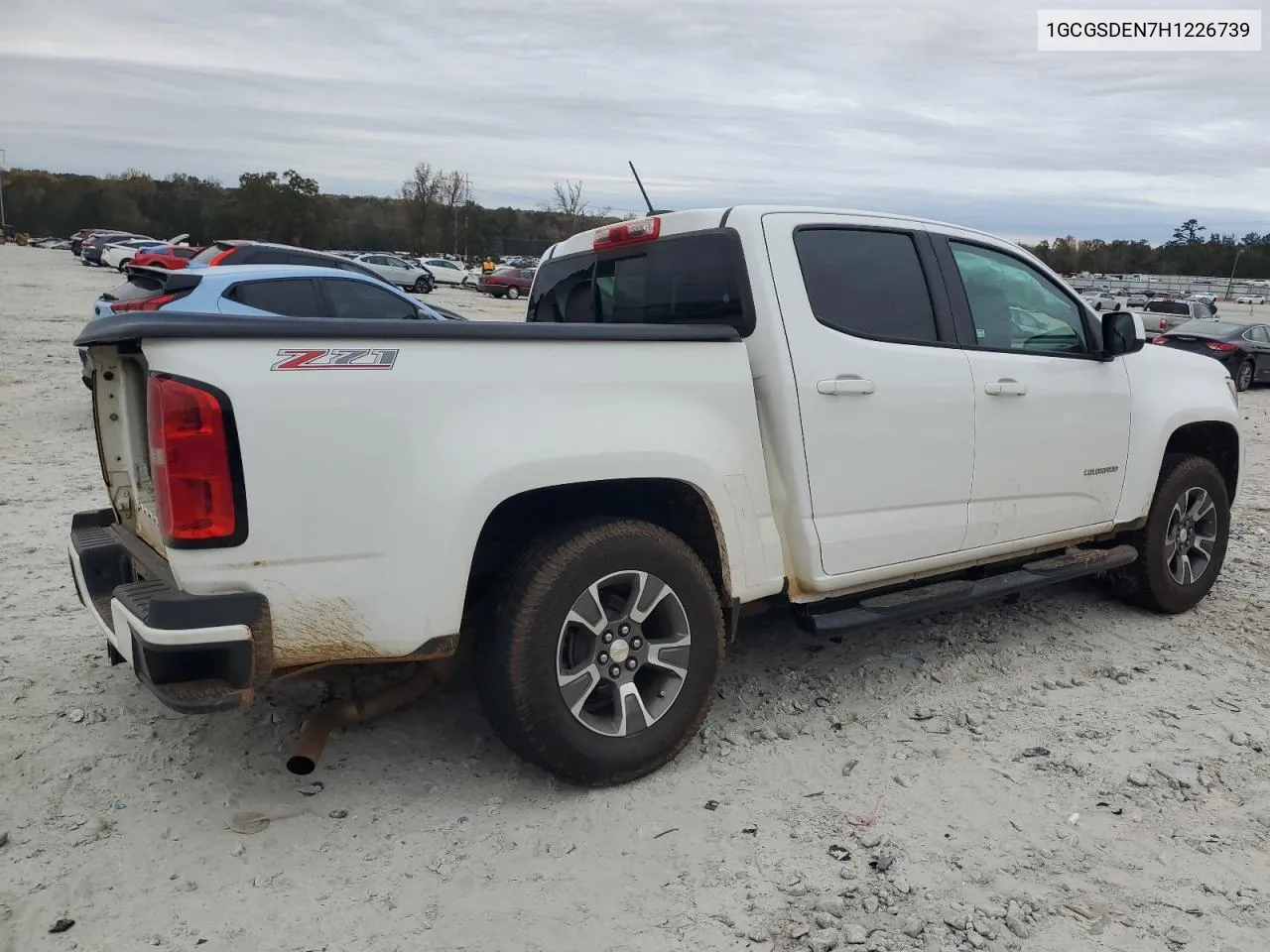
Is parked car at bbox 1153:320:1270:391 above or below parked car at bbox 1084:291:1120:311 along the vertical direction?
below

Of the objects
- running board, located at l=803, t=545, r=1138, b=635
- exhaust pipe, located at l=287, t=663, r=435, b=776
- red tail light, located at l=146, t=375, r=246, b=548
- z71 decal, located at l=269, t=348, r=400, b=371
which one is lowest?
exhaust pipe, located at l=287, t=663, r=435, b=776

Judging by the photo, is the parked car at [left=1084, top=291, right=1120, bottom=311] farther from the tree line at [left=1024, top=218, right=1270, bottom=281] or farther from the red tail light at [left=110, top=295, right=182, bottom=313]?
the tree line at [left=1024, top=218, right=1270, bottom=281]

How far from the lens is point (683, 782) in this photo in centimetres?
334

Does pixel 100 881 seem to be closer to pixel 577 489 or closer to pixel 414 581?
pixel 414 581

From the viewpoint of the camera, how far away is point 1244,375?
19.0 metres

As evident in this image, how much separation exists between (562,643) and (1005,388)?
227cm

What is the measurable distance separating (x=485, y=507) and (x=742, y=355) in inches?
44.5

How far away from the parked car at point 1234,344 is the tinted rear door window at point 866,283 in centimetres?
1722

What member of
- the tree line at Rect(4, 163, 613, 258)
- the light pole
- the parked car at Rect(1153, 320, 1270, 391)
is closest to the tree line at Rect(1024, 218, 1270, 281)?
the light pole

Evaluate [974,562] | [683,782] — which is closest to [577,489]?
[683,782]

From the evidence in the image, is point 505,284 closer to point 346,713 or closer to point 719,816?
point 346,713

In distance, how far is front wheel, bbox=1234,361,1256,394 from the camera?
18734 millimetres

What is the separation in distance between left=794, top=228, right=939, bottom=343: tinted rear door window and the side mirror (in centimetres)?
117

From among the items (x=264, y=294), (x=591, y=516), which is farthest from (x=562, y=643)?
(x=264, y=294)
